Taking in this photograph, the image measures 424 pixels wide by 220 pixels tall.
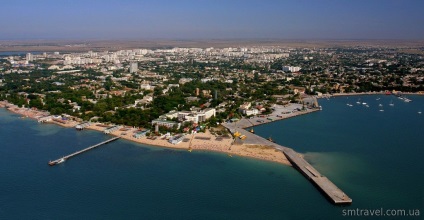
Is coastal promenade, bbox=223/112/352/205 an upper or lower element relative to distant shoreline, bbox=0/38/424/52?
lower

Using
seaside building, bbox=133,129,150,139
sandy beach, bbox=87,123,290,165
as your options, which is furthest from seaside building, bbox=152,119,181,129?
sandy beach, bbox=87,123,290,165

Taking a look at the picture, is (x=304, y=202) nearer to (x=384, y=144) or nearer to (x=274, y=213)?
(x=274, y=213)

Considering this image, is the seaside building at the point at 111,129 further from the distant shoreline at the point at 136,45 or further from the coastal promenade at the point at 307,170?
the distant shoreline at the point at 136,45

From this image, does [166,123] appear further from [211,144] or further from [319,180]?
[319,180]

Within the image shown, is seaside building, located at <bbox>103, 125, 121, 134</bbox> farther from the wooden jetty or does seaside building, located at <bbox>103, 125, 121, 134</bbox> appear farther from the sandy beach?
the wooden jetty

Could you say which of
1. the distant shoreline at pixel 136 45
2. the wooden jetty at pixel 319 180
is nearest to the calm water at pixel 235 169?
the wooden jetty at pixel 319 180

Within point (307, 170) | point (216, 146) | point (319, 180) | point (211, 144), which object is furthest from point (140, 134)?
point (319, 180)

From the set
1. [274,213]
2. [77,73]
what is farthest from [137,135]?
[77,73]

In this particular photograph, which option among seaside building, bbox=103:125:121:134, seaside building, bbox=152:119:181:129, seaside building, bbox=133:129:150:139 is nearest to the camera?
seaside building, bbox=133:129:150:139
